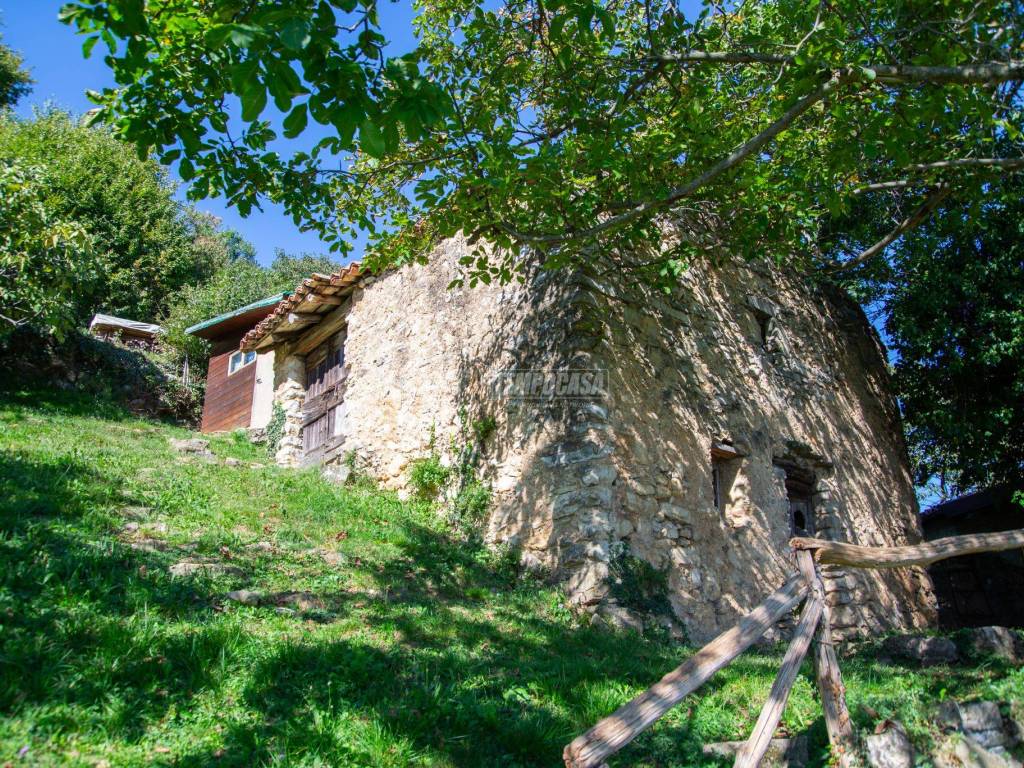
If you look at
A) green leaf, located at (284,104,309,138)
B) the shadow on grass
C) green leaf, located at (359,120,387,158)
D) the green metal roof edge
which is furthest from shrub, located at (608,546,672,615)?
the green metal roof edge

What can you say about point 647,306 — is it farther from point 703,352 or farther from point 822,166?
point 822,166

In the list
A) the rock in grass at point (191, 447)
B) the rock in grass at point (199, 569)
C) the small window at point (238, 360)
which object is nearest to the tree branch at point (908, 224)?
the rock in grass at point (199, 569)

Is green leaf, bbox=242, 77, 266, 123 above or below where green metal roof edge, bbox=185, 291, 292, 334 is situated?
below

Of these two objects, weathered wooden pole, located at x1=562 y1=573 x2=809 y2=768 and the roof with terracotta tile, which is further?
the roof with terracotta tile

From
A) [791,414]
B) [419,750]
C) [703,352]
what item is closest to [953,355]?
[791,414]

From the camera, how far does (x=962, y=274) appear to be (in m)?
9.90

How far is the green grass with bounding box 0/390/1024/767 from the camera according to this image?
10.6 ft

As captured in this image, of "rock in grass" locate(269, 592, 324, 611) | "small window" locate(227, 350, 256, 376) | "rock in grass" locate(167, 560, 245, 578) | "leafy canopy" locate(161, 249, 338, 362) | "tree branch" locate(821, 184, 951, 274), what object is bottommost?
"rock in grass" locate(269, 592, 324, 611)

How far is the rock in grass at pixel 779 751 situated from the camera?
365 cm

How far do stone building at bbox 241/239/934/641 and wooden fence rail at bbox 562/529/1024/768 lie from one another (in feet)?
7.72

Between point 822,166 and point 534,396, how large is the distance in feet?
11.4

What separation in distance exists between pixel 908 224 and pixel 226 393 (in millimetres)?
13444

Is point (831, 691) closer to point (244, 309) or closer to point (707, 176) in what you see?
point (707, 176)

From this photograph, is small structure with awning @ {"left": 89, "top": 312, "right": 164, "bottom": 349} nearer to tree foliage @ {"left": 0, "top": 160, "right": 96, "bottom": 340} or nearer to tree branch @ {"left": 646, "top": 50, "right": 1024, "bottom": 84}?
tree foliage @ {"left": 0, "top": 160, "right": 96, "bottom": 340}
